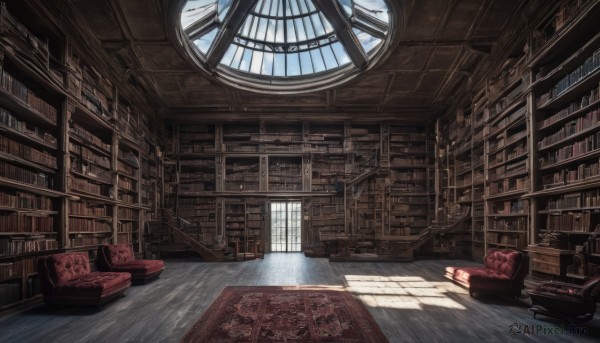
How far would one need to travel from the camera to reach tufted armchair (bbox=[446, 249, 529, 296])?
601 centimetres

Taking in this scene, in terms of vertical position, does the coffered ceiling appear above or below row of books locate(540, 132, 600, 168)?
above

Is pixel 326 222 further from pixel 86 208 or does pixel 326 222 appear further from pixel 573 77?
pixel 573 77

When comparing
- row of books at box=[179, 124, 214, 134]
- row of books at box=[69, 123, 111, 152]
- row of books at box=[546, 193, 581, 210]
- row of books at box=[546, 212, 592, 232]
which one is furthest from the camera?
row of books at box=[179, 124, 214, 134]

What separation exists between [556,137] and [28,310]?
910 cm

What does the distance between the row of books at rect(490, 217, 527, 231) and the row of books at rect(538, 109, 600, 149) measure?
1.80 metres

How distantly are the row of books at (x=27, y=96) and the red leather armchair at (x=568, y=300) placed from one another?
774 centimetres

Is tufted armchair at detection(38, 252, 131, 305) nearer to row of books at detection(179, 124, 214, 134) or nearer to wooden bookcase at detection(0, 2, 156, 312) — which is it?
wooden bookcase at detection(0, 2, 156, 312)

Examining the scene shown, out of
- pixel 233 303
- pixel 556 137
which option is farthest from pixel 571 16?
pixel 233 303

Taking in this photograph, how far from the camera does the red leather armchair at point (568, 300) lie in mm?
4559

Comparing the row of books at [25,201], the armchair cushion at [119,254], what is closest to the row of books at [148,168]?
the armchair cushion at [119,254]

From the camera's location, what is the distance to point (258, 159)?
48.0 feet

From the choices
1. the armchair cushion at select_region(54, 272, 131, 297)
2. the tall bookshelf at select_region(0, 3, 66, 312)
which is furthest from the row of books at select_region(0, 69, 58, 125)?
the armchair cushion at select_region(54, 272, 131, 297)

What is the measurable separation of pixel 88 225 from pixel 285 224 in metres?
7.26

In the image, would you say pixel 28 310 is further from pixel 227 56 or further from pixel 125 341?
pixel 227 56
